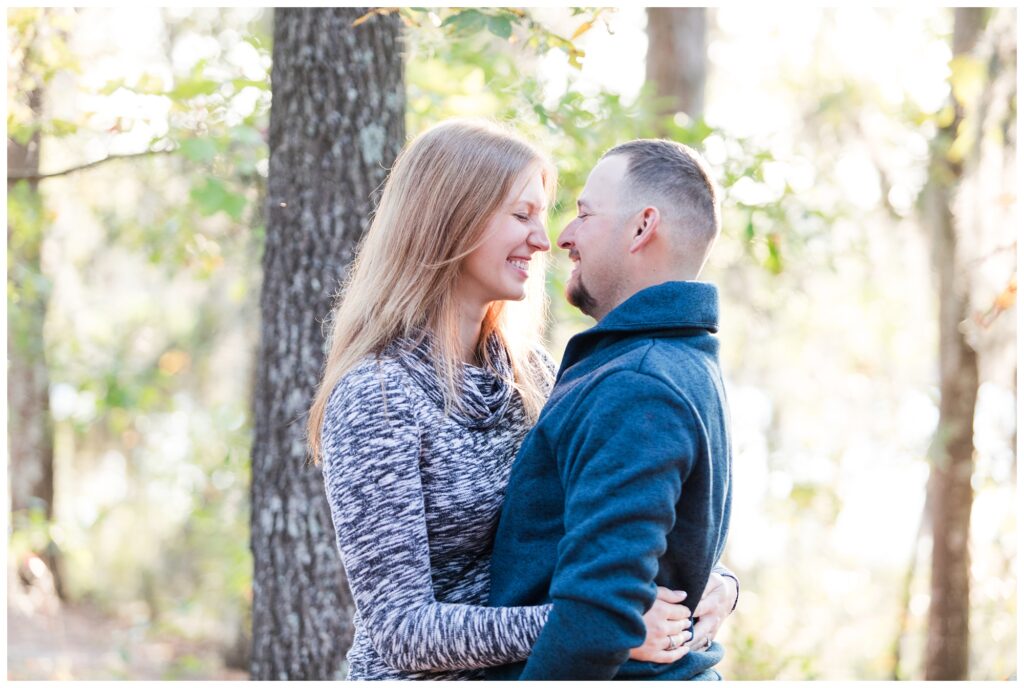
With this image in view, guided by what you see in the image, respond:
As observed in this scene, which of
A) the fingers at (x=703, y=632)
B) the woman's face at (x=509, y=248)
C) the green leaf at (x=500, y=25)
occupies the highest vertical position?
the green leaf at (x=500, y=25)

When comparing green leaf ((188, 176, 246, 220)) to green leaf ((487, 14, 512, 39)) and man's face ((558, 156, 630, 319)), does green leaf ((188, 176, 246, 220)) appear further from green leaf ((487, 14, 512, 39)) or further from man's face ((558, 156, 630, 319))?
man's face ((558, 156, 630, 319))

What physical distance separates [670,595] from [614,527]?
1.02 ft

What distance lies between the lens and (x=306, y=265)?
3510 millimetres

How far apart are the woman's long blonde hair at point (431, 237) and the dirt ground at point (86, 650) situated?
5.09 metres

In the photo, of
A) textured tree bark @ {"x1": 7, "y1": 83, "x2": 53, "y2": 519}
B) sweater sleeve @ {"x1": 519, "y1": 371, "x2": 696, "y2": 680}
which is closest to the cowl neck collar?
sweater sleeve @ {"x1": 519, "y1": 371, "x2": 696, "y2": 680}

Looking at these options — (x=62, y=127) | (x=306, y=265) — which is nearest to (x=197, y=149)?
(x=62, y=127)

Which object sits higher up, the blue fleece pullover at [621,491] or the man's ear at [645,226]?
the man's ear at [645,226]

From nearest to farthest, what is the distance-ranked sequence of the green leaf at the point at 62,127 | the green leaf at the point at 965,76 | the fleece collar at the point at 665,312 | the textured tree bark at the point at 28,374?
the fleece collar at the point at 665,312
the green leaf at the point at 62,127
the green leaf at the point at 965,76
the textured tree bark at the point at 28,374

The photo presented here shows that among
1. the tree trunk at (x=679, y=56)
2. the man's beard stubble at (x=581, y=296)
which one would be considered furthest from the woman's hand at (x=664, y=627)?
the tree trunk at (x=679, y=56)

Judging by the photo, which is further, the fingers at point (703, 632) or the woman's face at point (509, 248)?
the woman's face at point (509, 248)

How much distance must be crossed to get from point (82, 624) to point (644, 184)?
980 cm

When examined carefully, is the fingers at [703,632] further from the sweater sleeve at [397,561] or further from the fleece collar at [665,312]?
the fleece collar at [665,312]

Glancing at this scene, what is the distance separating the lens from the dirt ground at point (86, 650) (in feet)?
24.8

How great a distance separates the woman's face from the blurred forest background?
32.9 inches
